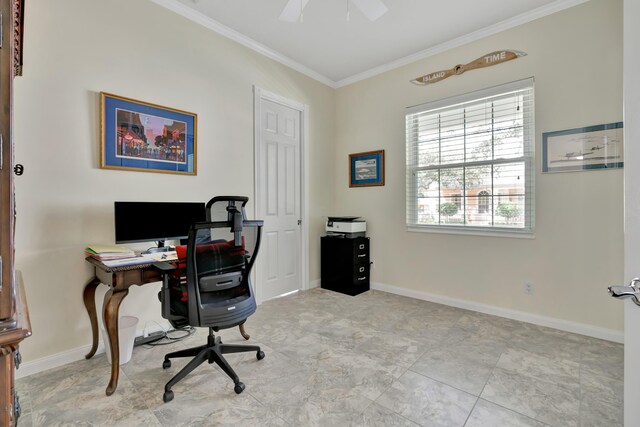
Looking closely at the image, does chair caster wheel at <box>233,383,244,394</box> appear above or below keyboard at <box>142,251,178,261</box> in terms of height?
below

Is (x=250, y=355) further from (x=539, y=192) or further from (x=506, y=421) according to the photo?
(x=539, y=192)

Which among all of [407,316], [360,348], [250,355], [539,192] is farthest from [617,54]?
[250,355]

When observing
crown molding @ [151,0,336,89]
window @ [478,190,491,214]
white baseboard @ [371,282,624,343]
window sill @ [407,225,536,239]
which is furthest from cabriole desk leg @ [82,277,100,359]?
window @ [478,190,491,214]

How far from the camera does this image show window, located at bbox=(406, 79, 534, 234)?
2.98m

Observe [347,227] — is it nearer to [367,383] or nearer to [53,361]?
[367,383]

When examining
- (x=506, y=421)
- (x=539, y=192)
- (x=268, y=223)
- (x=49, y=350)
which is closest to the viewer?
(x=506, y=421)

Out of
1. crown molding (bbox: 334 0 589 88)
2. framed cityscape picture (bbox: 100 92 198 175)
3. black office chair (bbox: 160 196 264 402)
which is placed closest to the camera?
black office chair (bbox: 160 196 264 402)

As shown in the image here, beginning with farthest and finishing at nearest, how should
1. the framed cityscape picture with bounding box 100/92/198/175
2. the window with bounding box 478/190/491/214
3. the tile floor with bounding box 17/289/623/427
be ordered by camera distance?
the window with bounding box 478/190/491/214 → the framed cityscape picture with bounding box 100/92/198/175 → the tile floor with bounding box 17/289/623/427

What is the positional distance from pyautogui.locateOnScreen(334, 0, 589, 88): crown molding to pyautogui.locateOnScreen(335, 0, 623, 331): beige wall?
54mm

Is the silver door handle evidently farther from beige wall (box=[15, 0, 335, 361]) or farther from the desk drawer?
the desk drawer

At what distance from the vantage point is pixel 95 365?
218 centimetres

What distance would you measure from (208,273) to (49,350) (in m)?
1.36

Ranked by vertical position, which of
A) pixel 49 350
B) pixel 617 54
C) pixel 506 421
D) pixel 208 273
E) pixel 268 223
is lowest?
pixel 506 421

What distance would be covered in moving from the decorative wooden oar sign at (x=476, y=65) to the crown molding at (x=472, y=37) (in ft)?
0.73
